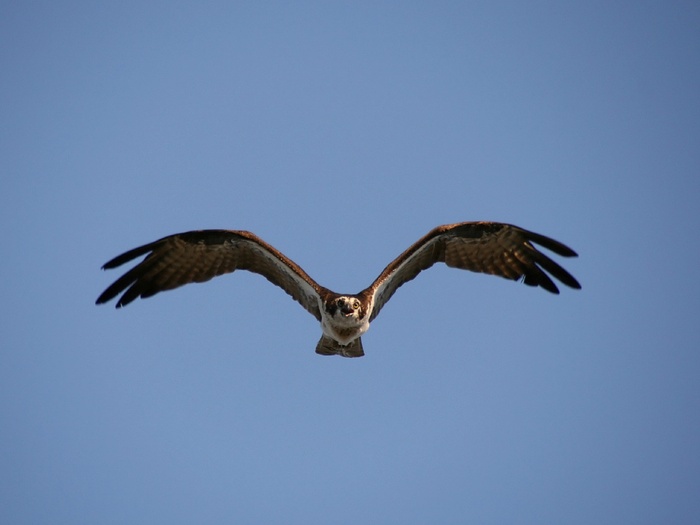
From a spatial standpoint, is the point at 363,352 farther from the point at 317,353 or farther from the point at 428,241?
the point at 428,241

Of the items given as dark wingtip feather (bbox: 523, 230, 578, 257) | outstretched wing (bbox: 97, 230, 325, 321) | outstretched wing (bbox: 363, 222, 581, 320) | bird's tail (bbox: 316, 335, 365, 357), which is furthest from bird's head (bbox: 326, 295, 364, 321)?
dark wingtip feather (bbox: 523, 230, 578, 257)

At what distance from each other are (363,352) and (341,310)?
1.43m

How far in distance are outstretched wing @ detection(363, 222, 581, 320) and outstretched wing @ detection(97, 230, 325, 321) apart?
4.16 ft

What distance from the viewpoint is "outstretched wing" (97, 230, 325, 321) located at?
10.9 meters

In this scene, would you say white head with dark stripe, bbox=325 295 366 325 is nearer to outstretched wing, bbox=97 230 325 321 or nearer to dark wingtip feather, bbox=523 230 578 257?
outstretched wing, bbox=97 230 325 321

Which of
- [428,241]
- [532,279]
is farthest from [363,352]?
[532,279]

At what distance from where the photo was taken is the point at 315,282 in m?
11.0

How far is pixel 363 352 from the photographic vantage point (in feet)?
37.2

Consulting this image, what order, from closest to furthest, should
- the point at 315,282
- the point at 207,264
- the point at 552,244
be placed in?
the point at 552,244, the point at 315,282, the point at 207,264

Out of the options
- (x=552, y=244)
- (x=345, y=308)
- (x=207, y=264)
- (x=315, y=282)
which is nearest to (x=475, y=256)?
(x=552, y=244)

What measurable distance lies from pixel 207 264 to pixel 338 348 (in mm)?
2622

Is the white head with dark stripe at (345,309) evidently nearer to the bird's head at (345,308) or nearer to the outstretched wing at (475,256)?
the bird's head at (345,308)

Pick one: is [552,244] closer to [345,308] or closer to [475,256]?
[475,256]

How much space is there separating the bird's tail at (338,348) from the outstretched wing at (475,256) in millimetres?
582
